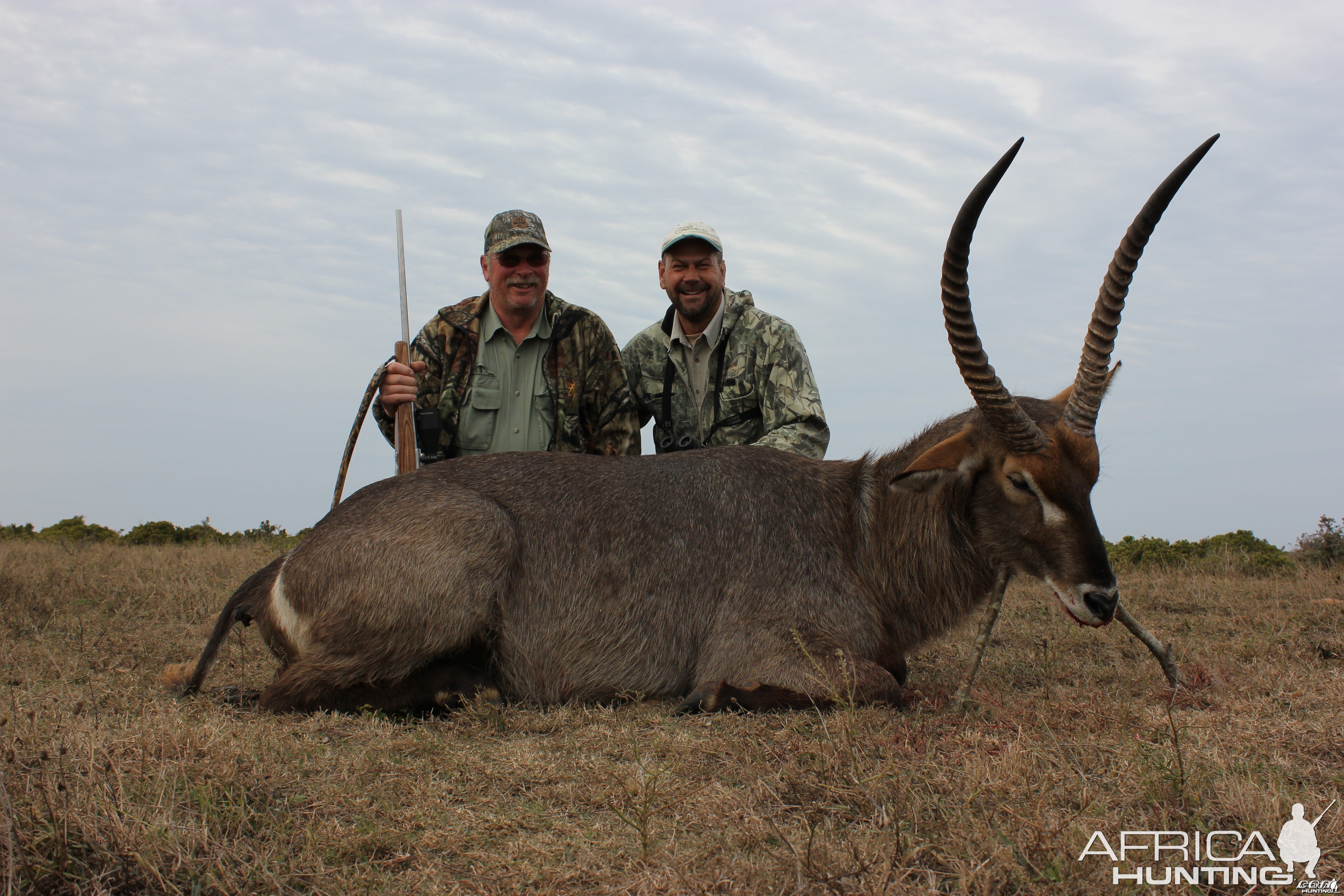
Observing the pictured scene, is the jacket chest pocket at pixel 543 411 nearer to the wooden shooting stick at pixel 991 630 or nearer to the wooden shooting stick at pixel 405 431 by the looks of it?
the wooden shooting stick at pixel 405 431

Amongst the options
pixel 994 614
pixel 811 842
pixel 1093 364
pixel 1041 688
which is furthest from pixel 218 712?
pixel 1093 364

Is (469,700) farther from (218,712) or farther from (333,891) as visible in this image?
(333,891)

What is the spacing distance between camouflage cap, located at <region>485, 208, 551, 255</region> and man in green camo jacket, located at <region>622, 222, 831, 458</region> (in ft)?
3.34

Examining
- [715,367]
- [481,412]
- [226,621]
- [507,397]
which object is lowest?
[226,621]

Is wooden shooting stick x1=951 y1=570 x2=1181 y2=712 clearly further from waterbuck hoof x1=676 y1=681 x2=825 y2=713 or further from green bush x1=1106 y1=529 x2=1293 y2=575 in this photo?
Result: green bush x1=1106 y1=529 x2=1293 y2=575

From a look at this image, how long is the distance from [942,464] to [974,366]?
48 cm

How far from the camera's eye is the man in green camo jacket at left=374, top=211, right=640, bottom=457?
24.9ft

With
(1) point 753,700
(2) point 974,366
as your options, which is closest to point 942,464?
(2) point 974,366

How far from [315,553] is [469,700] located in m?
1.00

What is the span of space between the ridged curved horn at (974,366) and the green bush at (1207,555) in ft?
17.3

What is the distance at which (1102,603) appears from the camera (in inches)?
157

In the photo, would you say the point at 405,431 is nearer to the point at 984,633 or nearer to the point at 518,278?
the point at 518,278

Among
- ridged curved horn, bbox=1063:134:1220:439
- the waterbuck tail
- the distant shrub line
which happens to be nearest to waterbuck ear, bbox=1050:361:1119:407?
ridged curved horn, bbox=1063:134:1220:439

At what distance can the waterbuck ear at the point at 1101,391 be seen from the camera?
441 centimetres
